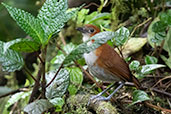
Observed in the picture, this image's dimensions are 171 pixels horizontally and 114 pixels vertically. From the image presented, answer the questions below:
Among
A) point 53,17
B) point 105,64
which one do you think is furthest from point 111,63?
point 53,17

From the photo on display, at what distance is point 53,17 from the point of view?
1.58 m

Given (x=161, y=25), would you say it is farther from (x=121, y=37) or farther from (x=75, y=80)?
(x=75, y=80)

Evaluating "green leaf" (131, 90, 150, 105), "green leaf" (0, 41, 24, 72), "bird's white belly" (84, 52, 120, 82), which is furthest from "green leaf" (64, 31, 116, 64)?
"green leaf" (131, 90, 150, 105)

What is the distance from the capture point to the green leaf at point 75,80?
83.3 inches

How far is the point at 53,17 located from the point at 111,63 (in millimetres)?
613

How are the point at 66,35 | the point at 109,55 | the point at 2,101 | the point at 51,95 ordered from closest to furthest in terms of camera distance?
the point at 51,95 → the point at 109,55 → the point at 2,101 → the point at 66,35

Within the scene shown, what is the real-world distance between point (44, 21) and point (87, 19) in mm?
1485

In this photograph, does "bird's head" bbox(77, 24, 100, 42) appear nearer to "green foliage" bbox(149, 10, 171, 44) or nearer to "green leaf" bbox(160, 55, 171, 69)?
"green foliage" bbox(149, 10, 171, 44)

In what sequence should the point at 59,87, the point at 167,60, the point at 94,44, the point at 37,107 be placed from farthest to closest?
the point at 167,60 → the point at 59,87 → the point at 37,107 → the point at 94,44

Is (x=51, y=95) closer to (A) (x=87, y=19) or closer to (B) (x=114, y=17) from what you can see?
(A) (x=87, y=19)

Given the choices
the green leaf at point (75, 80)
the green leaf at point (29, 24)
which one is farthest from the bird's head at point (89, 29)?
the green leaf at point (29, 24)

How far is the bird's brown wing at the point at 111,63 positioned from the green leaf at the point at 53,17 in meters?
0.45

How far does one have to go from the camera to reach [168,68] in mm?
2656

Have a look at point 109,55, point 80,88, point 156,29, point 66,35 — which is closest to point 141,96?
point 109,55
